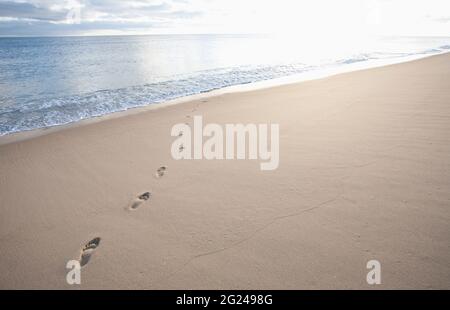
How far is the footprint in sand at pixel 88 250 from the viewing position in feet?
8.27

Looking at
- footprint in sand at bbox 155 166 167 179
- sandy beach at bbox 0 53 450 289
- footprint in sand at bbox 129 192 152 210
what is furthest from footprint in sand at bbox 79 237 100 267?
footprint in sand at bbox 155 166 167 179

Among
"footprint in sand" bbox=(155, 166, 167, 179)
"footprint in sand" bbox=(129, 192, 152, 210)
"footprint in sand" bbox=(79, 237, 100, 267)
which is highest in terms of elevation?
"footprint in sand" bbox=(155, 166, 167, 179)

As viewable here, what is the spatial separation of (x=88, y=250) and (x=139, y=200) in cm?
88

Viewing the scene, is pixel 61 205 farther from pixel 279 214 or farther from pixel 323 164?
pixel 323 164

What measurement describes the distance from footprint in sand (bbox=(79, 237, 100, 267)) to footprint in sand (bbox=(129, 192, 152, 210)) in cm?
58

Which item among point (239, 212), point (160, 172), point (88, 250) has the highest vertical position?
point (160, 172)

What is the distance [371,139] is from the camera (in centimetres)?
459

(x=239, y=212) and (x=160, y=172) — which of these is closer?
(x=239, y=212)

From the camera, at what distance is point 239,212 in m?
3.03

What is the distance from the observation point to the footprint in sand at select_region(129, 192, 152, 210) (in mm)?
3279

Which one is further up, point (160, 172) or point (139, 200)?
point (160, 172)

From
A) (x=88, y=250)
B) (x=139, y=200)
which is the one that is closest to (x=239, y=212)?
(x=139, y=200)

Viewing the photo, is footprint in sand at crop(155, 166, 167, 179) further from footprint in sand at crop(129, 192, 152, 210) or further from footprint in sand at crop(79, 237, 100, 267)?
footprint in sand at crop(79, 237, 100, 267)

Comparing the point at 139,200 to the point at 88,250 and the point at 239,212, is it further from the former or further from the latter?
the point at 239,212
